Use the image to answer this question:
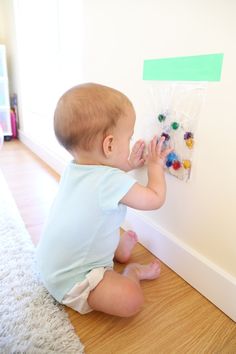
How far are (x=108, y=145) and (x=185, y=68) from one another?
0.84 feet

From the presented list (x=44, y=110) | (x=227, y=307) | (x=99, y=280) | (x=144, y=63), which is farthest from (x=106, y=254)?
(x=44, y=110)

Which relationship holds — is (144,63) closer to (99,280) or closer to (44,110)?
(99,280)

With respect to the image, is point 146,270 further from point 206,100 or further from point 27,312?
point 206,100

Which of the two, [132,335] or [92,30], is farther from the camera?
[92,30]

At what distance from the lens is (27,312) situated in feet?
2.06

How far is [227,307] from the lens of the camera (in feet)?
2.10

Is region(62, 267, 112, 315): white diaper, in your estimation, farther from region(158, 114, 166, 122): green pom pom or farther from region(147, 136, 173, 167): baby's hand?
region(158, 114, 166, 122): green pom pom

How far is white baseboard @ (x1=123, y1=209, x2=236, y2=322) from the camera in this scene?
0.64 metres

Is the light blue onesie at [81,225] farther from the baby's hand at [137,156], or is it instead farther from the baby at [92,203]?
the baby's hand at [137,156]

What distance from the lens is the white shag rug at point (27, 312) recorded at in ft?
1.82

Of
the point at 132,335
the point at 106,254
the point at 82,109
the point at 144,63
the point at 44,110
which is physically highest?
the point at 144,63

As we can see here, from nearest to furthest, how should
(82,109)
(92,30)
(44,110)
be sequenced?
1. (82,109)
2. (92,30)
3. (44,110)

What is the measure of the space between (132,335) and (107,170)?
0.36 m

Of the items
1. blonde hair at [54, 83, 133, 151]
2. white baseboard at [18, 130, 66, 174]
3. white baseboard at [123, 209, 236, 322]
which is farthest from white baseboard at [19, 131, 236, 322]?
white baseboard at [18, 130, 66, 174]
